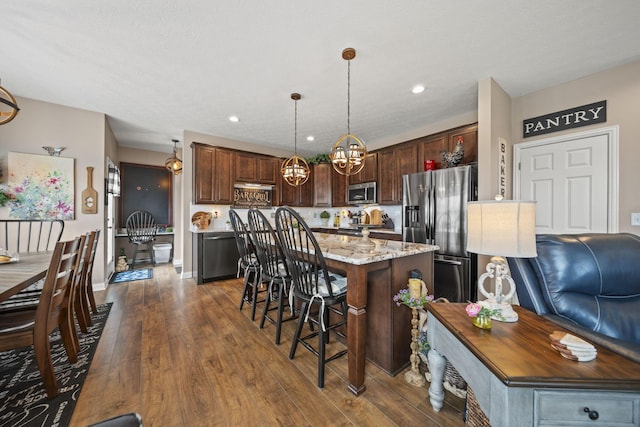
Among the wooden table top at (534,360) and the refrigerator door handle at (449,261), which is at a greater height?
the wooden table top at (534,360)

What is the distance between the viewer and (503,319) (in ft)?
3.58

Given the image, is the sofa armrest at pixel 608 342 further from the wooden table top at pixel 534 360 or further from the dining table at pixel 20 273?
the dining table at pixel 20 273

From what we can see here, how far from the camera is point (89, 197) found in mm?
3475

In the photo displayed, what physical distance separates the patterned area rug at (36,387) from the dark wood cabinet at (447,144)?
4.44m

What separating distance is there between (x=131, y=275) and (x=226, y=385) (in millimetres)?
3979

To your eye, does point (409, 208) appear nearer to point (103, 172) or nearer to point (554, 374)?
point (554, 374)

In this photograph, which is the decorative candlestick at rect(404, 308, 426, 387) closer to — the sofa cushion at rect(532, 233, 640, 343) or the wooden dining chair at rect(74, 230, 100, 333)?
the sofa cushion at rect(532, 233, 640, 343)

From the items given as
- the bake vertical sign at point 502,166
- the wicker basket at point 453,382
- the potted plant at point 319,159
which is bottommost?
the wicker basket at point 453,382

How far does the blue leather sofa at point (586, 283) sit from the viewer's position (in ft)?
3.66

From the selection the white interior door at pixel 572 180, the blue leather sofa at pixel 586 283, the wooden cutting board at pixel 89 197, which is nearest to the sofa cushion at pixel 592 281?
the blue leather sofa at pixel 586 283

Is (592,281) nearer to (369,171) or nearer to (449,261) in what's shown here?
(449,261)

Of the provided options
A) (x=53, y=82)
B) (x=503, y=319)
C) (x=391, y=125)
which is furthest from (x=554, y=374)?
(x=53, y=82)

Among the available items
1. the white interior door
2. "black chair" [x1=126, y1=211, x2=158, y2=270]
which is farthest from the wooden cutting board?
the white interior door

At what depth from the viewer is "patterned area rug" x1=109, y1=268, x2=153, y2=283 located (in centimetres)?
413
